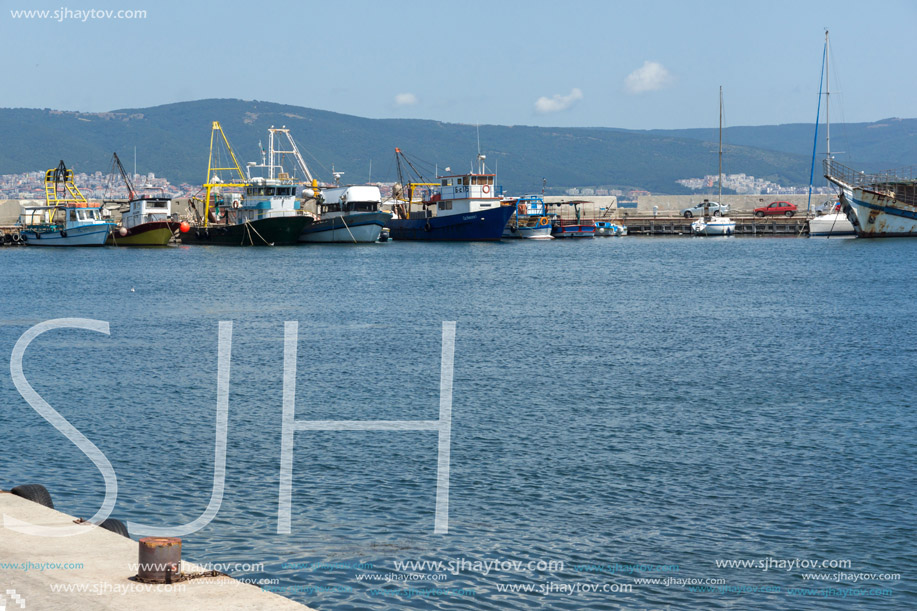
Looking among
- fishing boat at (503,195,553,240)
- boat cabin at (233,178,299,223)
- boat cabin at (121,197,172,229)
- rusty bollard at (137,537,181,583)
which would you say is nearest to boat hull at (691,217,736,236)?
fishing boat at (503,195,553,240)

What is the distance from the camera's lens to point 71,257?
78375 mm

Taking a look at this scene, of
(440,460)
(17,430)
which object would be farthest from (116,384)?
(440,460)

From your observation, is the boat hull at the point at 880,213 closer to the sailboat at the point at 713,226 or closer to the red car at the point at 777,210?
the sailboat at the point at 713,226

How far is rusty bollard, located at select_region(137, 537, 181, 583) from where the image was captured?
8.32 m

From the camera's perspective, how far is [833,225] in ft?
348

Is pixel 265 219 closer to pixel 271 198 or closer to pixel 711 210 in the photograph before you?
pixel 271 198

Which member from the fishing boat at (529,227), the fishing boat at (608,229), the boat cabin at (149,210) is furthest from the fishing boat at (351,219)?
the fishing boat at (608,229)

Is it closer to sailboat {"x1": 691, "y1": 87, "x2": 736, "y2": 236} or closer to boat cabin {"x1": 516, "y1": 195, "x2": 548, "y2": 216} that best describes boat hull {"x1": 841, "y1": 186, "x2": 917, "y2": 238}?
sailboat {"x1": 691, "y1": 87, "x2": 736, "y2": 236}

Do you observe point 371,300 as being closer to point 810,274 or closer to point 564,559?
point 810,274

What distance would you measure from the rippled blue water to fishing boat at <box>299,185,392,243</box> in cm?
5423

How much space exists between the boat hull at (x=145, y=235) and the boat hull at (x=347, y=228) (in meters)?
12.3

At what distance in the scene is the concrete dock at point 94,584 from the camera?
7.91 metres

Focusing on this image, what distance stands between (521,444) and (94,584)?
9.85 metres

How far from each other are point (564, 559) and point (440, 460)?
181 inches
